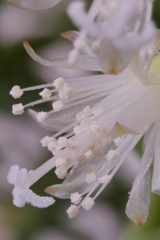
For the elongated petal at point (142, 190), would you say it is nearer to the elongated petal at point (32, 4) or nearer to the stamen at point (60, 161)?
the stamen at point (60, 161)

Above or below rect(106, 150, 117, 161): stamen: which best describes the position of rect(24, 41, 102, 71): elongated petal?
above

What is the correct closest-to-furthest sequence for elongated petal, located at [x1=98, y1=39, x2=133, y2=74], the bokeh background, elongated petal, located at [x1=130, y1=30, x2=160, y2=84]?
1. elongated petal, located at [x1=98, y1=39, x2=133, y2=74]
2. elongated petal, located at [x1=130, y1=30, x2=160, y2=84]
3. the bokeh background

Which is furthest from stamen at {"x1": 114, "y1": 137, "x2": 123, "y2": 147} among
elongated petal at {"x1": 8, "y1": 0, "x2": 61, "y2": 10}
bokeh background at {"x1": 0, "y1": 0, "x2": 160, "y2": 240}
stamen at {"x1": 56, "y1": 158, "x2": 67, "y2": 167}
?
bokeh background at {"x1": 0, "y1": 0, "x2": 160, "y2": 240}

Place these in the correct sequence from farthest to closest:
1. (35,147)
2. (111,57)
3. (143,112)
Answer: (35,147) → (143,112) → (111,57)

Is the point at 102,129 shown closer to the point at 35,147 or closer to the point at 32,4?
the point at 32,4

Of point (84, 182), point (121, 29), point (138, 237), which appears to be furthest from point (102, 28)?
point (138, 237)

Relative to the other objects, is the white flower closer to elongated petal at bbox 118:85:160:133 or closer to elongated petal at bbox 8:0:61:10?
elongated petal at bbox 118:85:160:133

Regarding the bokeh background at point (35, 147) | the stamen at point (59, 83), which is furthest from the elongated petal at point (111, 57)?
the bokeh background at point (35, 147)

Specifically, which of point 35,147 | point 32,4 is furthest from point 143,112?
point 35,147
